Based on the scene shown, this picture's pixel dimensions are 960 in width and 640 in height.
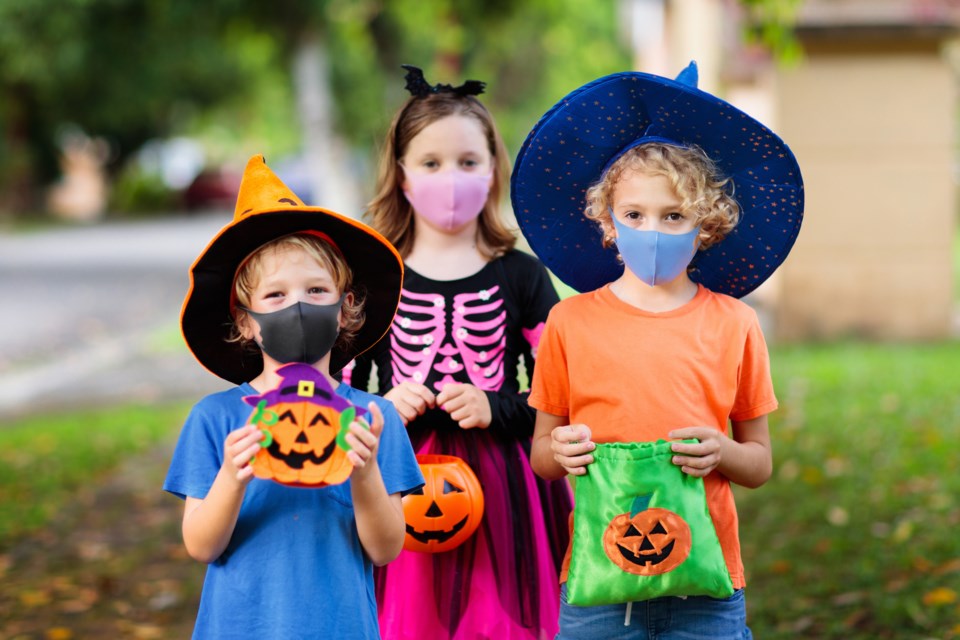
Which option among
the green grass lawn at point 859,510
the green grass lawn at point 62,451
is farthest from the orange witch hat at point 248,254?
the green grass lawn at point 62,451

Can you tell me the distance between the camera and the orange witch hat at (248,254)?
269cm

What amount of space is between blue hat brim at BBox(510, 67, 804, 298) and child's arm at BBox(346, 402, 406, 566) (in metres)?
0.80

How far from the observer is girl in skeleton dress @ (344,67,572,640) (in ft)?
11.2

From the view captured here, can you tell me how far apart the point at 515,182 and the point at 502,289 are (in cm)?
Result: 52

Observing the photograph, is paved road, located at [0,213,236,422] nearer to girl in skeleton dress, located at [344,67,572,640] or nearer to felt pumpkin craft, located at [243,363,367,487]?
girl in skeleton dress, located at [344,67,572,640]

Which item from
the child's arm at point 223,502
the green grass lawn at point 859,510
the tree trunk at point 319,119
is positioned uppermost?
the tree trunk at point 319,119

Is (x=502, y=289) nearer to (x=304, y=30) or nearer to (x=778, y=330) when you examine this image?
(x=778, y=330)

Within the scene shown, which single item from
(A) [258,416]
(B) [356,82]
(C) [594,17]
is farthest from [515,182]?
(B) [356,82]

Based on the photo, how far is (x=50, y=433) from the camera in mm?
9461

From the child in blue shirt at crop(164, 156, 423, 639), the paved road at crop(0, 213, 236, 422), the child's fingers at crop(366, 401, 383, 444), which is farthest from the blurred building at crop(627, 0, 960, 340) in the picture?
the child's fingers at crop(366, 401, 383, 444)

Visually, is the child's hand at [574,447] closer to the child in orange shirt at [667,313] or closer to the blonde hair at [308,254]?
the child in orange shirt at [667,313]

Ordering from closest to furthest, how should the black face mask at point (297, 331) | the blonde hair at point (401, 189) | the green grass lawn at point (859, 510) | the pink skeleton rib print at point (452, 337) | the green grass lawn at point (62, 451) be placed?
the black face mask at point (297, 331)
the pink skeleton rib print at point (452, 337)
the blonde hair at point (401, 189)
the green grass lawn at point (859, 510)
the green grass lawn at point (62, 451)

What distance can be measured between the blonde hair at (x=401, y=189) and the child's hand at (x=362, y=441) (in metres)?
1.17

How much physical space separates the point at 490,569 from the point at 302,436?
1.12 metres
